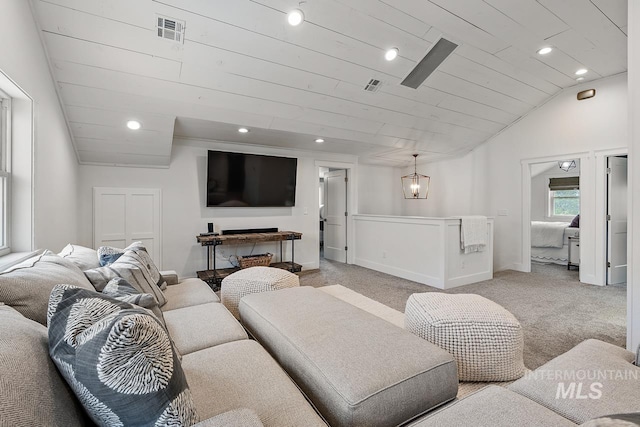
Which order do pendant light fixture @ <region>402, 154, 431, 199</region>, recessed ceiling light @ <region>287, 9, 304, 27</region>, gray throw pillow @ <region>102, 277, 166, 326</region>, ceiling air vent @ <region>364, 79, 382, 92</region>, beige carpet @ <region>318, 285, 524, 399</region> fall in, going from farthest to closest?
pendant light fixture @ <region>402, 154, 431, 199</region>, ceiling air vent @ <region>364, 79, 382, 92</region>, beige carpet @ <region>318, 285, 524, 399</region>, recessed ceiling light @ <region>287, 9, 304, 27</region>, gray throw pillow @ <region>102, 277, 166, 326</region>

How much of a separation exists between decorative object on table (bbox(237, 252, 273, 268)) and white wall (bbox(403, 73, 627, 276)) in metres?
4.08

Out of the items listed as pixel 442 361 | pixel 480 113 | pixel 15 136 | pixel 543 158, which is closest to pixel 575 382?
pixel 442 361

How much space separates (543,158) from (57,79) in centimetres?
637

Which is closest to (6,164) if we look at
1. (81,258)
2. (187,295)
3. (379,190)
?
(81,258)

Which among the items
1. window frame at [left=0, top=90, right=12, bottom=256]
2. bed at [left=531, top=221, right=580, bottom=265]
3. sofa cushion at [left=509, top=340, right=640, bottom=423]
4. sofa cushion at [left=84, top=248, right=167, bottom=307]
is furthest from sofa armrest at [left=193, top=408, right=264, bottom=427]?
bed at [left=531, top=221, right=580, bottom=265]

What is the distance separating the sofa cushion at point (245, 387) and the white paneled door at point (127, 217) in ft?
10.7

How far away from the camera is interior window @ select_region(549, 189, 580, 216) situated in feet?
23.4

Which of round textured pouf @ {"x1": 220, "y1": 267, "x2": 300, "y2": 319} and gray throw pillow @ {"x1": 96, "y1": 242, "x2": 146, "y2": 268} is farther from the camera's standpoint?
round textured pouf @ {"x1": 220, "y1": 267, "x2": 300, "y2": 319}

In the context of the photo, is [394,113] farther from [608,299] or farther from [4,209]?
[4,209]

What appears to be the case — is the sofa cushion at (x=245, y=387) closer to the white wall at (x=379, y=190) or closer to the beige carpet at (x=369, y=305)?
the beige carpet at (x=369, y=305)

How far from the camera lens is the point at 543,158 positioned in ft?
15.7

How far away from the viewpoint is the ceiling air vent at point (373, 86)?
332cm

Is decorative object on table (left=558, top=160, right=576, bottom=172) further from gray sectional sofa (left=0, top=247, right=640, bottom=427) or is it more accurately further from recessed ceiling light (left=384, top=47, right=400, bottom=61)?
gray sectional sofa (left=0, top=247, right=640, bottom=427)

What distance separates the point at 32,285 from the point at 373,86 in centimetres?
337
